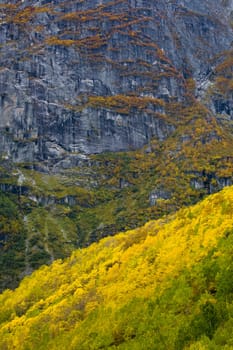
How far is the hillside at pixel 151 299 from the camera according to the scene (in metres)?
52.7

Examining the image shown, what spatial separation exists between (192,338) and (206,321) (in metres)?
2.39

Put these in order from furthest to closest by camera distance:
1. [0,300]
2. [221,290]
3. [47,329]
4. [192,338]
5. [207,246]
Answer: [0,300]
[47,329]
[207,246]
[221,290]
[192,338]

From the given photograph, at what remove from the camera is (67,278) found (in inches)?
4112

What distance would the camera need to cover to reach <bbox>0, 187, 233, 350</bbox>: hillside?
52688 mm

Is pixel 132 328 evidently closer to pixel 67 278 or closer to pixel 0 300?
pixel 67 278

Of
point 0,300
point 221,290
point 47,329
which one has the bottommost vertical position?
point 0,300

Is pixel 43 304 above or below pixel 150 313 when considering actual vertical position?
below

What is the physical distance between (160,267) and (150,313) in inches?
443

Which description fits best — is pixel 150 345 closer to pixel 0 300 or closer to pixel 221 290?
pixel 221 290

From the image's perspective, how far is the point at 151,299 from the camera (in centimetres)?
6353

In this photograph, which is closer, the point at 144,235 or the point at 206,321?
the point at 206,321

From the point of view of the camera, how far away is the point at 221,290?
54.8 metres

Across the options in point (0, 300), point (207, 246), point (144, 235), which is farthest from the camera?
point (0, 300)

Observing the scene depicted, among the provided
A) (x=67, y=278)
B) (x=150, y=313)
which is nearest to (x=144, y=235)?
(x=67, y=278)
